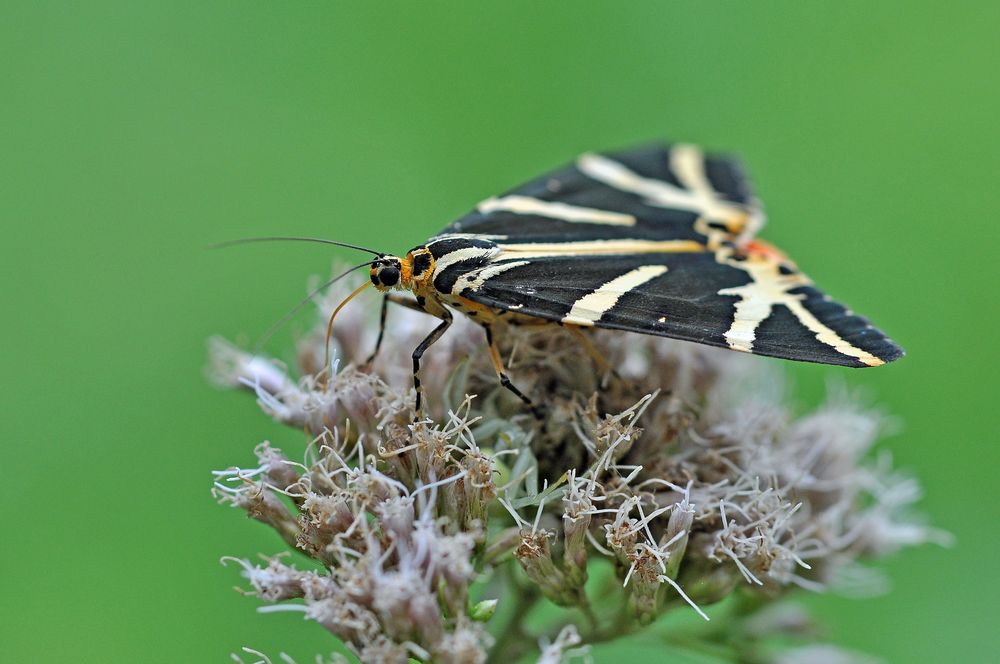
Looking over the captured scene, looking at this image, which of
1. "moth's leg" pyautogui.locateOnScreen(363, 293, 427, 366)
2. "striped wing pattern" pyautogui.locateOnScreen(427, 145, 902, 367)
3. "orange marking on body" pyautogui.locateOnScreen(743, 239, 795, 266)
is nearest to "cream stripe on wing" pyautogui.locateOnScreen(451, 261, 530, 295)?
"striped wing pattern" pyautogui.locateOnScreen(427, 145, 902, 367)

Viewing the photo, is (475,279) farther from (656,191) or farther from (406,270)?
(656,191)

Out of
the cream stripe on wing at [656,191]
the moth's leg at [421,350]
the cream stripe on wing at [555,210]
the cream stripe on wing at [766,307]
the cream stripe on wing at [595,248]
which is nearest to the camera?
the cream stripe on wing at [766,307]

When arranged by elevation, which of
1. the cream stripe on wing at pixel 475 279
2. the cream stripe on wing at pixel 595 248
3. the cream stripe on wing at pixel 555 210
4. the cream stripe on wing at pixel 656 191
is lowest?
the cream stripe on wing at pixel 475 279

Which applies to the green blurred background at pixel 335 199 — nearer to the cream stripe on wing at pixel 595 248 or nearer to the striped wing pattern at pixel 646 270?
the striped wing pattern at pixel 646 270

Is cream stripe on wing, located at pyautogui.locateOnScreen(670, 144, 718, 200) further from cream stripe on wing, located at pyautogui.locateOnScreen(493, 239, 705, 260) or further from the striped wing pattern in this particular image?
cream stripe on wing, located at pyautogui.locateOnScreen(493, 239, 705, 260)

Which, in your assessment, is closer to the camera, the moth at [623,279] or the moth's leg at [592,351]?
the moth at [623,279]

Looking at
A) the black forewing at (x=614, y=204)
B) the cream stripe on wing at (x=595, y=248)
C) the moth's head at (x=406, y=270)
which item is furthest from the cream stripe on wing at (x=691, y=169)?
the moth's head at (x=406, y=270)
